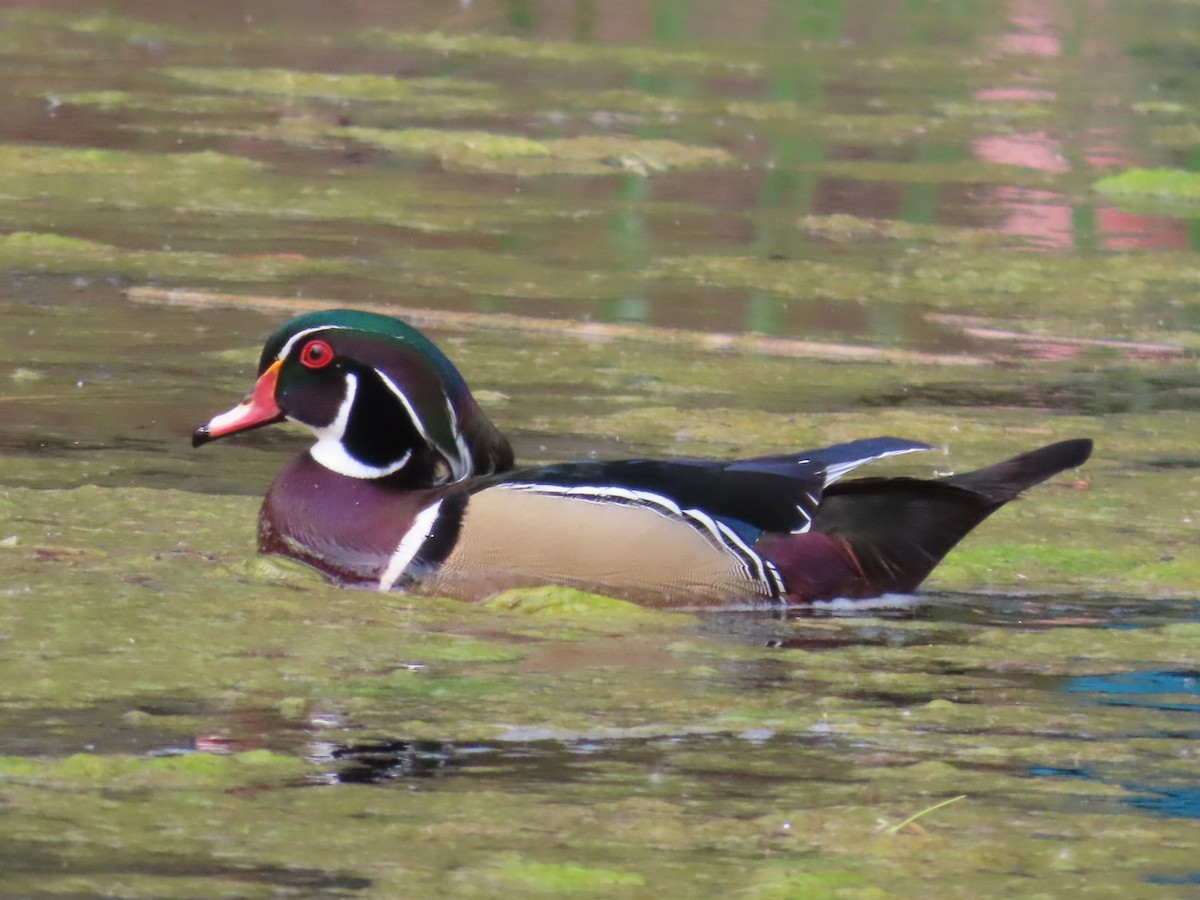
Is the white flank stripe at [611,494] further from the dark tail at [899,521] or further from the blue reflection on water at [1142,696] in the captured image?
the blue reflection on water at [1142,696]

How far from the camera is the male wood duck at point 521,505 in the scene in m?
6.06

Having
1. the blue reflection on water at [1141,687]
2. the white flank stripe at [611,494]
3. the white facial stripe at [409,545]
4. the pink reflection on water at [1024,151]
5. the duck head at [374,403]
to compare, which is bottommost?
the pink reflection on water at [1024,151]

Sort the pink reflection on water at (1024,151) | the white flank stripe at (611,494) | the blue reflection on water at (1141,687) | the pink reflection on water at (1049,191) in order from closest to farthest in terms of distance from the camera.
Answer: the blue reflection on water at (1141,687), the white flank stripe at (611,494), the pink reflection on water at (1049,191), the pink reflection on water at (1024,151)

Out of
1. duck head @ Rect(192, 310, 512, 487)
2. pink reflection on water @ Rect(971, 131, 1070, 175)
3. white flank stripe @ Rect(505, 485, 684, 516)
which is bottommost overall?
A: pink reflection on water @ Rect(971, 131, 1070, 175)

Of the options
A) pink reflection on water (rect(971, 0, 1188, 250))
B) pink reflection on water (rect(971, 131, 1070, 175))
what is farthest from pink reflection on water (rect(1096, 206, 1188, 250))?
pink reflection on water (rect(971, 131, 1070, 175))

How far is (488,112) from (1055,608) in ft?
33.9

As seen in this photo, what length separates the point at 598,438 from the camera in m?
8.07

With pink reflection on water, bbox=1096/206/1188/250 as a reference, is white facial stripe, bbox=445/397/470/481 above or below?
above

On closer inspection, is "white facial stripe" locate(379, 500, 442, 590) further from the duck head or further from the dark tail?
the dark tail

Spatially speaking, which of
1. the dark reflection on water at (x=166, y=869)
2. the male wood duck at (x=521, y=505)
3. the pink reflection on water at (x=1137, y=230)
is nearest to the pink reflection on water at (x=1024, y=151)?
the pink reflection on water at (x=1137, y=230)

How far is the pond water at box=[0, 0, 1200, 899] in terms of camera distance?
445 centimetres

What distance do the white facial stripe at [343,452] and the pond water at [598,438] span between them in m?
0.28

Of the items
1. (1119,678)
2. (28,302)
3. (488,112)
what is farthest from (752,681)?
(488,112)

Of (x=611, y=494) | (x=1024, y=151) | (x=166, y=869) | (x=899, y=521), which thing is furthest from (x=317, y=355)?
(x=1024, y=151)
